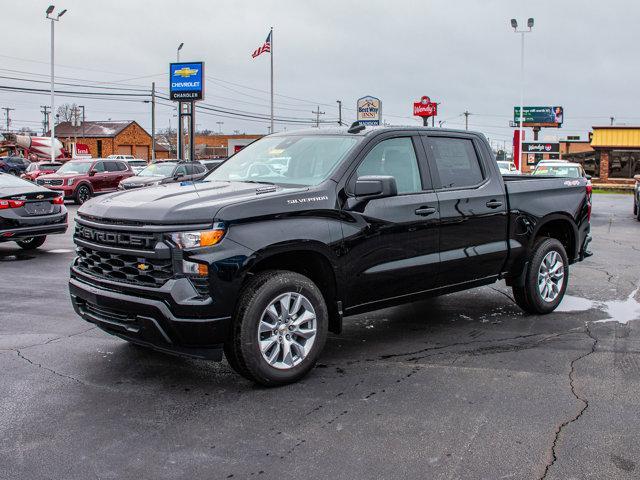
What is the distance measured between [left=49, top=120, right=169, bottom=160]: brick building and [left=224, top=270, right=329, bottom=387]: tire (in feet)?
296

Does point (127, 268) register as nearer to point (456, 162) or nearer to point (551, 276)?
point (456, 162)

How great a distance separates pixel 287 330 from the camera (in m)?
4.88

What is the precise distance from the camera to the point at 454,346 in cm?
599

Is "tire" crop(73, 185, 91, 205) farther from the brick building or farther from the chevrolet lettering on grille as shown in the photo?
the brick building

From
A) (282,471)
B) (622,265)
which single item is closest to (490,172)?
(282,471)

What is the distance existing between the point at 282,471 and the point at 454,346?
281cm

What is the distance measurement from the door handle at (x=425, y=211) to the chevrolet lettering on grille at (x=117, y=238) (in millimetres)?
2327

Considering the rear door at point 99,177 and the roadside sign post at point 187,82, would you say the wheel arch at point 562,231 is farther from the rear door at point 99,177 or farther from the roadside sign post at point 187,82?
the roadside sign post at point 187,82

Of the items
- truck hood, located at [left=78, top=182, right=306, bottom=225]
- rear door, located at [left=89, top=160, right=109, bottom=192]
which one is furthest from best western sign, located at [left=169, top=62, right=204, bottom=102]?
truck hood, located at [left=78, top=182, right=306, bottom=225]

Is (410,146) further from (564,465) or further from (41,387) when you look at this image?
(41,387)

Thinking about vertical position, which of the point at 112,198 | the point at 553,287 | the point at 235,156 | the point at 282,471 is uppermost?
the point at 235,156

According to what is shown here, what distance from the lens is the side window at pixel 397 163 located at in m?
5.64

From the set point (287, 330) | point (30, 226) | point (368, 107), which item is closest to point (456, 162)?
point (287, 330)

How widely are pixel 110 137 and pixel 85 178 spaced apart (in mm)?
69866
